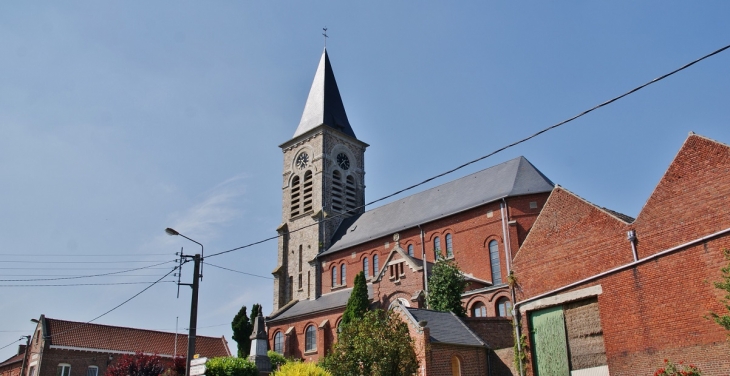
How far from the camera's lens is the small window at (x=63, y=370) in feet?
129

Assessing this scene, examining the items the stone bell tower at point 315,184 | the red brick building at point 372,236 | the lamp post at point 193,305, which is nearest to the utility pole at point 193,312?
the lamp post at point 193,305

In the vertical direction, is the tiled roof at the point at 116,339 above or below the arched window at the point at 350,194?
below

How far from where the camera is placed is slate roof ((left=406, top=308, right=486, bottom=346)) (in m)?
21.2

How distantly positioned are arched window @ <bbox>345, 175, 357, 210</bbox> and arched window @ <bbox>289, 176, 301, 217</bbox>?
389cm

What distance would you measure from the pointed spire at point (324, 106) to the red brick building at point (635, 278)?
32.8m

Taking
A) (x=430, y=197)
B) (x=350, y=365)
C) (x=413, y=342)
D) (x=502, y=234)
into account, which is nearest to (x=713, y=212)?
(x=413, y=342)

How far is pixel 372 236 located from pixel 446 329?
18.9m

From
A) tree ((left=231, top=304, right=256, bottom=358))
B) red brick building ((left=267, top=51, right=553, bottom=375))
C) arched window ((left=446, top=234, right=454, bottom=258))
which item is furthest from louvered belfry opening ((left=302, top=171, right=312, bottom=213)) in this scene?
arched window ((left=446, top=234, right=454, bottom=258))

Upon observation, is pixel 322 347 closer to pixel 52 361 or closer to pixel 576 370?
pixel 52 361

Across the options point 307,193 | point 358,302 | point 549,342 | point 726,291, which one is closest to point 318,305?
point 358,302

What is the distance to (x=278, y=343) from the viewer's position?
4197cm

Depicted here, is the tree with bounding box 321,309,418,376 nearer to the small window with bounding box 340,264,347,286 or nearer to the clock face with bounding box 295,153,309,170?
the small window with bounding box 340,264,347,286

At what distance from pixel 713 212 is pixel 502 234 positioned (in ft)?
61.0

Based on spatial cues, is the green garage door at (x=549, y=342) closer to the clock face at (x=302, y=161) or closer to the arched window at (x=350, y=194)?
the arched window at (x=350, y=194)
